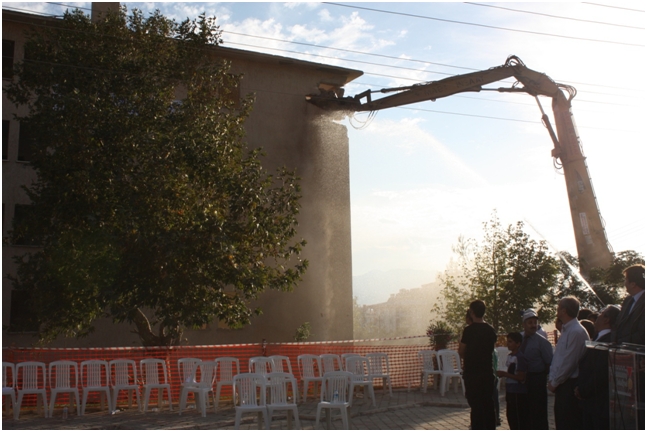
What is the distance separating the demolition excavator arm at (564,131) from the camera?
69.7 feet

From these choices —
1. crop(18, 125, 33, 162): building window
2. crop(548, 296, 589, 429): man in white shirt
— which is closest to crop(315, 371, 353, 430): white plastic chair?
crop(548, 296, 589, 429): man in white shirt

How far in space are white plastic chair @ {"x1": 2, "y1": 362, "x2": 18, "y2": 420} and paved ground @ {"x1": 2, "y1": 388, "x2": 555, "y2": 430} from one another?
0.36 meters

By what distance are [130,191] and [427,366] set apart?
923cm

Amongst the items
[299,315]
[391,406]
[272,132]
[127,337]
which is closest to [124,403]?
[391,406]

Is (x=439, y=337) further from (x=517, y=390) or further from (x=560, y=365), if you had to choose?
(x=560, y=365)

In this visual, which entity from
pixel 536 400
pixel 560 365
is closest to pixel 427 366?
pixel 536 400

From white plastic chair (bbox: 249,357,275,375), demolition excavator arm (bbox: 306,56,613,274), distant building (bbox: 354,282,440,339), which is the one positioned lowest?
distant building (bbox: 354,282,440,339)

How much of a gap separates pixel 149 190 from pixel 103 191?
3.70 feet

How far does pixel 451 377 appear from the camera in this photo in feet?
58.7

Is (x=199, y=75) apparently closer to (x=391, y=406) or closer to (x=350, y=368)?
(x=350, y=368)

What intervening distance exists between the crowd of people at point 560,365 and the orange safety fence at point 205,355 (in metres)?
8.77

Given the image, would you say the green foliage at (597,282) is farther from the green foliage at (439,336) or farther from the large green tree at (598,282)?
the green foliage at (439,336)

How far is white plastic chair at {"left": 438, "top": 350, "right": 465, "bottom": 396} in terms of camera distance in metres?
17.0

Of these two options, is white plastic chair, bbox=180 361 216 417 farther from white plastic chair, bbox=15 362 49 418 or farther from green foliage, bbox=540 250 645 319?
green foliage, bbox=540 250 645 319
